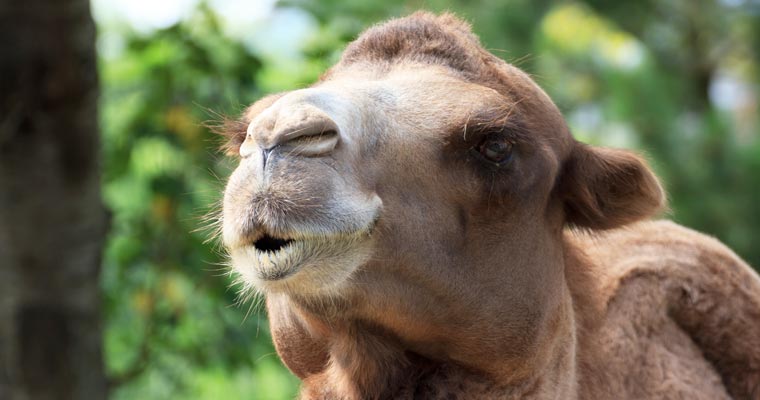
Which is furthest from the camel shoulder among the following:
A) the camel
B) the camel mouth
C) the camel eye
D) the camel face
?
the camel mouth

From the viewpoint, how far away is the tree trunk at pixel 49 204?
160 inches

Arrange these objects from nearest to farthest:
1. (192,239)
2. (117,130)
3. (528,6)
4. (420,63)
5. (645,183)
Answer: (420,63) → (645,183) → (192,239) → (117,130) → (528,6)

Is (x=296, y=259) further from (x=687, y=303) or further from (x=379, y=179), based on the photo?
(x=687, y=303)

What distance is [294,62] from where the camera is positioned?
24.8 ft

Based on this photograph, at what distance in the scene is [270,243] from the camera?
9.45ft

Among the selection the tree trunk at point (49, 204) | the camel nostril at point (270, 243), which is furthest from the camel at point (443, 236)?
the tree trunk at point (49, 204)

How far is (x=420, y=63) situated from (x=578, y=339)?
120cm

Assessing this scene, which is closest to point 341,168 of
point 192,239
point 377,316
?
point 377,316

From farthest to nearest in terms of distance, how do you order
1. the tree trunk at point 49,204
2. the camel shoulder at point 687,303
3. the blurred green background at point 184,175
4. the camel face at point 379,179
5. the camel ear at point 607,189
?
the blurred green background at point 184,175 < the camel shoulder at point 687,303 < the tree trunk at point 49,204 < the camel ear at point 607,189 < the camel face at point 379,179

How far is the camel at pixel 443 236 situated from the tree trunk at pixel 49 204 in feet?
2.43

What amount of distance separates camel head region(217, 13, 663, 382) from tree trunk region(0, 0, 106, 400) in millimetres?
799

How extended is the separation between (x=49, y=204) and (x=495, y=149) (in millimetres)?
1913

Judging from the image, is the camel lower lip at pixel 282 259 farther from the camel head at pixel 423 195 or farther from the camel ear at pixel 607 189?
the camel ear at pixel 607 189

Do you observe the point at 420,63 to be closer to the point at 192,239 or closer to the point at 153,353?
the point at 192,239
